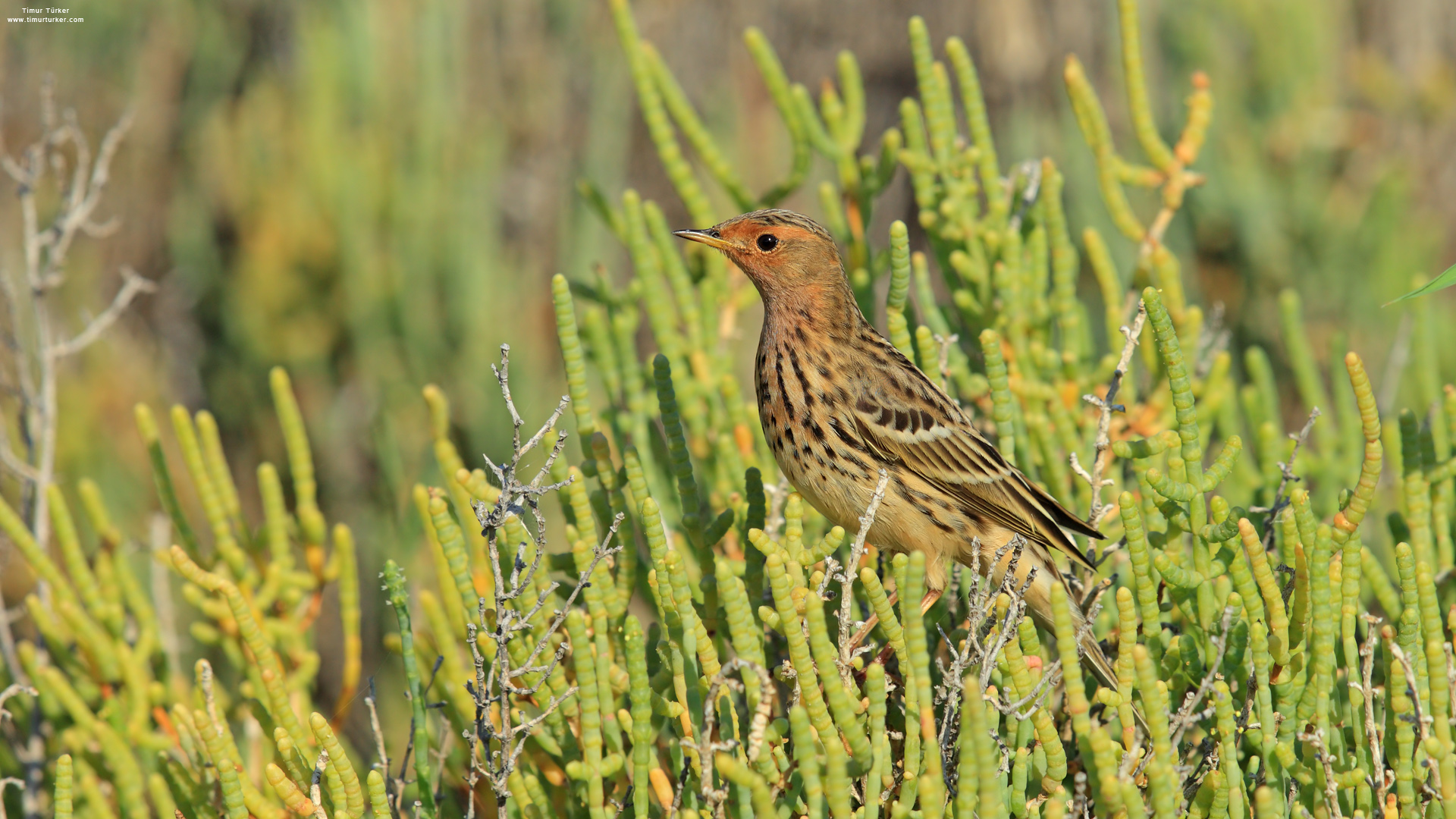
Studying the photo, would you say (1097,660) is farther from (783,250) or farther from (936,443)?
(783,250)

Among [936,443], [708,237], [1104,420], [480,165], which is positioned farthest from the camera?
[480,165]

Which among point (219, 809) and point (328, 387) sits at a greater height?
point (328, 387)

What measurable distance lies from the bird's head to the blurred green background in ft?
5.99

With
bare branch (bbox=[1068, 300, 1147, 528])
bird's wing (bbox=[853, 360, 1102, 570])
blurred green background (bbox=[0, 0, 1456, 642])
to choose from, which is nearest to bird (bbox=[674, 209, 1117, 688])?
bird's wing (bbox=[853, 360, 1102, 570])

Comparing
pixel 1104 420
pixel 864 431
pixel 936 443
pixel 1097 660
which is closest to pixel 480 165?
pixel 864 431

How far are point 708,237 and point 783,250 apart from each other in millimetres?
226

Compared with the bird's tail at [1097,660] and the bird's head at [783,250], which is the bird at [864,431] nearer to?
the bird's head at [783,250]

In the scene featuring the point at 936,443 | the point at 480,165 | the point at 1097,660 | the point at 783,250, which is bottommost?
the point at 1097,660

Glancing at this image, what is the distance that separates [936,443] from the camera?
3207 mm

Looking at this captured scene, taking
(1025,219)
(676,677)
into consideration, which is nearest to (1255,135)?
(1025,219)

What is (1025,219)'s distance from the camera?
3486mm

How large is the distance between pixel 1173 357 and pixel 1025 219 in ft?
4.56

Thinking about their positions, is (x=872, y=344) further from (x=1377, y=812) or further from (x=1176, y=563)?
(x=1377, y=812)

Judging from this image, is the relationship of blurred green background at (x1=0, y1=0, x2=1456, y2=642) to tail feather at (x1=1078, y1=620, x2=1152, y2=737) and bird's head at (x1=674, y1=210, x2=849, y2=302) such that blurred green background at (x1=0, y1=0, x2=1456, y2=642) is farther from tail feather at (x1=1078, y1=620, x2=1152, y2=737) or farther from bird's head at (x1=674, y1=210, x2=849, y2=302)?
tail feather at (x1=1078, y1=620, x2=1152, y2=737)
